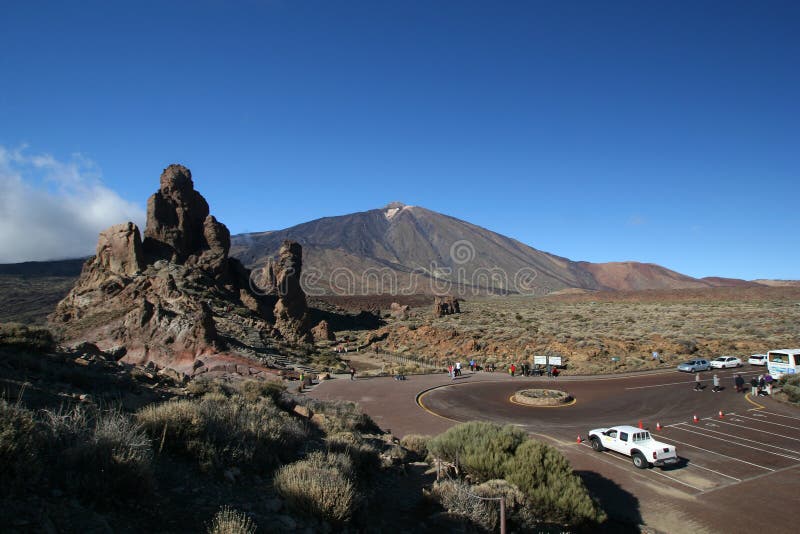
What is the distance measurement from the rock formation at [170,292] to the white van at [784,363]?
31.5 meters

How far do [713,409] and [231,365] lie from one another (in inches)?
914

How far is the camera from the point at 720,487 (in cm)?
1153

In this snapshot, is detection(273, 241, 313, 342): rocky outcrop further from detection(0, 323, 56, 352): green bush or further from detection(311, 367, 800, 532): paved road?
detection(0, 323, 56, 352): green bush

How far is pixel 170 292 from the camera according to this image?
1105 inches

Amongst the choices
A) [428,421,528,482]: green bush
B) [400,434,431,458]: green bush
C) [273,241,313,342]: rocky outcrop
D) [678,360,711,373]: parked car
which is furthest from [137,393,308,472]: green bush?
[273,241,313,342]: rocky outcrop

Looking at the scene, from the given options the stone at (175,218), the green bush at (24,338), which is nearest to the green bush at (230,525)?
the green bush at (24,338)

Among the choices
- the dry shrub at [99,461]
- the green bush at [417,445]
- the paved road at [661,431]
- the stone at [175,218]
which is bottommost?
the paved road at [661,431]

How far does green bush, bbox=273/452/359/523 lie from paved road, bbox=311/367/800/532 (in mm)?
7690

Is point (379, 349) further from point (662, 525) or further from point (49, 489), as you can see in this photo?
point (49, 489)

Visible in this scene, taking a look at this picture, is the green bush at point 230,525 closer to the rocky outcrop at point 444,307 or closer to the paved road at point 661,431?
the paved road at point 661,431

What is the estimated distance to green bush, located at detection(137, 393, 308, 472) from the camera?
6.18m

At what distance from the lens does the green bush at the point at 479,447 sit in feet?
30.3

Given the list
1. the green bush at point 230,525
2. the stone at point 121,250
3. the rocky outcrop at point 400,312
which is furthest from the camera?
the rocky outcrop at point 400,312

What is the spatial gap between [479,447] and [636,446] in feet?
22.5
